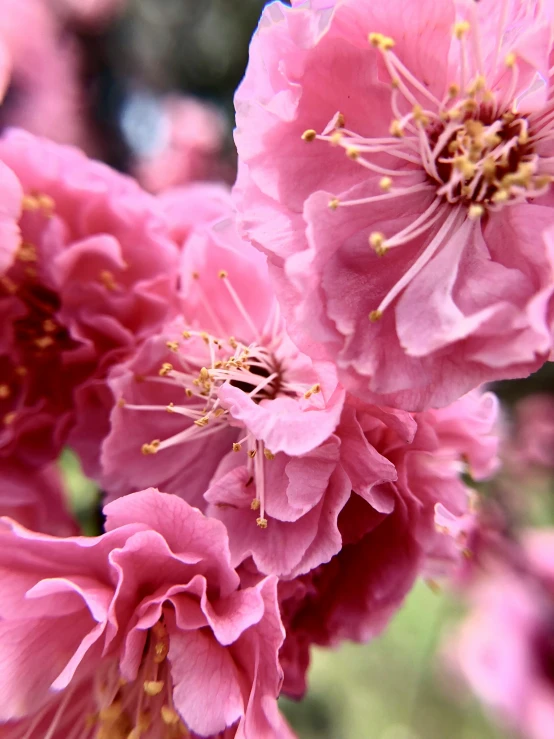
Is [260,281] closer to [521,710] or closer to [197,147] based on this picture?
[521,710]

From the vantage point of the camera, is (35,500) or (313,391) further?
(35,500)

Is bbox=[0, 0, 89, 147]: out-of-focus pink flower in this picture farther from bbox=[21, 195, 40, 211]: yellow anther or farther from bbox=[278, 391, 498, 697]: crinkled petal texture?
bbox=[278, 391, 498, 697]: crinkled petal texture

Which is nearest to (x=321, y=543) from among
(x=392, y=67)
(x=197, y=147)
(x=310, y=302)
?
(x=310, y=302)

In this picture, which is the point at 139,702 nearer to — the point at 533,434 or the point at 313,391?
the point at 313,391

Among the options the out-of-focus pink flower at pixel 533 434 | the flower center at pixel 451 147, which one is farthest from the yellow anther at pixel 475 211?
the out-of-focus pink flower at pixel 533 434

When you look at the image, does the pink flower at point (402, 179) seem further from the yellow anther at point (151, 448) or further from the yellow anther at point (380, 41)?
the yellow anther at point (151, 448)

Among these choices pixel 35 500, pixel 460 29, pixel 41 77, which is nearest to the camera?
pixel 460 29

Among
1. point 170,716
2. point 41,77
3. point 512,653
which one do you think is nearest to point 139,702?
point 170,716
